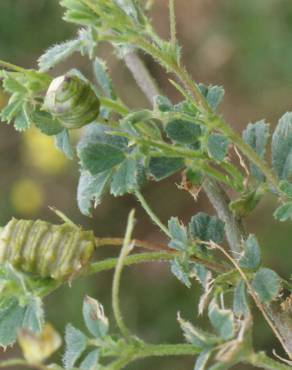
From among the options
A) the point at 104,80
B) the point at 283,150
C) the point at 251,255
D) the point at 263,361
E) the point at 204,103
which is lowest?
the point at 263,361

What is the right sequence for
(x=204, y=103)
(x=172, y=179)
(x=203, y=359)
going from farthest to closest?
(x=172, y=179) < (x=204, y=103) < (x=203, y=359)

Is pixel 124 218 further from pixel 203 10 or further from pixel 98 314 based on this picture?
pixel 98 314

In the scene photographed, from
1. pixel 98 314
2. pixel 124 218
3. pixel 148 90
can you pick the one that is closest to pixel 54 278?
pixel 98 314

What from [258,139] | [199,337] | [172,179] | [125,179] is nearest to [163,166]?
[125,179]

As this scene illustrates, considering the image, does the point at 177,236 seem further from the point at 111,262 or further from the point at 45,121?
the point at 45,121

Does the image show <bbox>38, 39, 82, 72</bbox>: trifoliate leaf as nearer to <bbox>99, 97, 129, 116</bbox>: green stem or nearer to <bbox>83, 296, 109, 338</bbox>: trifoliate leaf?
<bbox>99, 97, 129, 116</bbox>: green stem

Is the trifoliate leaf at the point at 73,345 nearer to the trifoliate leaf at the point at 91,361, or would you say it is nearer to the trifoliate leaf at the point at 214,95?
the trifoliate leaf at the point at 91,361
